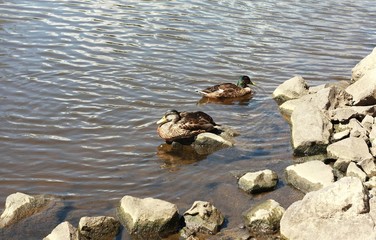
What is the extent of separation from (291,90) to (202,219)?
18.6ft

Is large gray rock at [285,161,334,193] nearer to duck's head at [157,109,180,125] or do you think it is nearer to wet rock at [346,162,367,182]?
wet rock at [346,162,367,182]

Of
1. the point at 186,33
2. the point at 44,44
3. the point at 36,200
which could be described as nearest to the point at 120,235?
the point at 36,200

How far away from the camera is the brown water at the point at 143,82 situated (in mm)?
8781

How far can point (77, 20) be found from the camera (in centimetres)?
1723

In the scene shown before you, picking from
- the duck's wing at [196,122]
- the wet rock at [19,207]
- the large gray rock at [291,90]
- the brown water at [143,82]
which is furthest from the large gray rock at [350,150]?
the wet rock at [19,207]

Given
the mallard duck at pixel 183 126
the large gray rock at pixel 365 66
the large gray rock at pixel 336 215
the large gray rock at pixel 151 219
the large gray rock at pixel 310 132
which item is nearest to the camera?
the large gray rock at pixel 336 215

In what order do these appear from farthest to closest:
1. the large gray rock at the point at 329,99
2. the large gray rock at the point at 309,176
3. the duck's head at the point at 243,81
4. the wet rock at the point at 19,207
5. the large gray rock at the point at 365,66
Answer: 1. the duck's head at the point at 243,81
2. the large gray rock at the point at 365,66
3. the large gray rock at the point at 329,99
4. the large gray rock at the point at 309,176
5. the wet rock at the point at 19,207

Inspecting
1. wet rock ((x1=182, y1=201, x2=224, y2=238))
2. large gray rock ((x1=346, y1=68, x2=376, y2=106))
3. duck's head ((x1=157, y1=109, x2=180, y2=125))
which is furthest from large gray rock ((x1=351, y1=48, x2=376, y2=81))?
wet rock ((x1=182, y1=201, x2=224, y2=238))

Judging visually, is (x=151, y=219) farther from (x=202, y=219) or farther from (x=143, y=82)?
(x=143, y=82)

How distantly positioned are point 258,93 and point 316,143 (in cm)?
388

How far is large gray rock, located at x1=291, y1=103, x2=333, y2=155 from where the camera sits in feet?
31.6

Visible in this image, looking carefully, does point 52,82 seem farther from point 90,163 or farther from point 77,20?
point 77,20

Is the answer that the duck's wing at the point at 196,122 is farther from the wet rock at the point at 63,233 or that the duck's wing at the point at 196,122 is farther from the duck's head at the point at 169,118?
the wet rock at the point at 63,233

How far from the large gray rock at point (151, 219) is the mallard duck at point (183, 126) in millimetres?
2887
